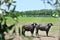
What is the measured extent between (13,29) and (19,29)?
29 millimetres

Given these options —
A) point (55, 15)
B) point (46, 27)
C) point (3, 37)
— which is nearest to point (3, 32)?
point (3, 37)

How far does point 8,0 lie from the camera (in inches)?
33.4

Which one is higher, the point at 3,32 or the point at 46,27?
the point at 3,32

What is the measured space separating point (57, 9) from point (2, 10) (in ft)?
1.85

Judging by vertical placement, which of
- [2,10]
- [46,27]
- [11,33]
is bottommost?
[46,27]

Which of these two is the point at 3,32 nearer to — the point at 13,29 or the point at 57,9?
the point at 13,29

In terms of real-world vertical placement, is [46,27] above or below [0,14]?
below

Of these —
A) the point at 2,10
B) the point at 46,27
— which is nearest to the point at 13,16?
the point at 2,10

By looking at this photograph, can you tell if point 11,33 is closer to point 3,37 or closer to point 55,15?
point 3,37

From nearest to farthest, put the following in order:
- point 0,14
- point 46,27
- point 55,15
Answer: point 0,14
point 55,15
point 46,27

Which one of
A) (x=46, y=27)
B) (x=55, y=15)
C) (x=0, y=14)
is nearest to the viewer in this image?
(x=0, y=14)

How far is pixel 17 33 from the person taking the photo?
0.87 meters

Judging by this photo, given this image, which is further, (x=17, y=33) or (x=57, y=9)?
(x=57, y=9)

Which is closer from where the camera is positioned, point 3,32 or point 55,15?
point 3,32
